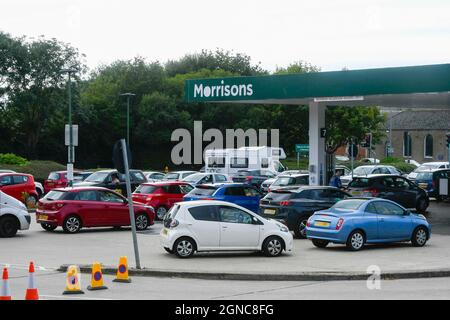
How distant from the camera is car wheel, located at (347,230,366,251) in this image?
22.1 metres

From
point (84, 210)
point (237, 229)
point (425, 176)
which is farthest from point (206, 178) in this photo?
point (237, 229)

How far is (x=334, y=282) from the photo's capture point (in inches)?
680

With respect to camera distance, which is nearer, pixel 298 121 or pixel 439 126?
pixel 298 121

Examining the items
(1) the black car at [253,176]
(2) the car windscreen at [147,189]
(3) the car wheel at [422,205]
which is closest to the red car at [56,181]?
(1) the black car at [253,176]

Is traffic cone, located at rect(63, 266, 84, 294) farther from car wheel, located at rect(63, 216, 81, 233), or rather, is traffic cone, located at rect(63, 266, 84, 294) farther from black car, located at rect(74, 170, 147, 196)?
black car, located at rect(74, 170, 147, 196)

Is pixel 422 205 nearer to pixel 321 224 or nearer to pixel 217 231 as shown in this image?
pixel 321 224

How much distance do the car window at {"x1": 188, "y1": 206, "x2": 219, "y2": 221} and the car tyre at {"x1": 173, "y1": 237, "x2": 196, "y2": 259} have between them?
0.60 m

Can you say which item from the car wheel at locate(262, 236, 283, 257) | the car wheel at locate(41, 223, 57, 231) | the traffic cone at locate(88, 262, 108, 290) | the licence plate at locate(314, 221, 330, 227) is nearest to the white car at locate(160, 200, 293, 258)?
the car wheel at locate(262, 236, 283, 257)

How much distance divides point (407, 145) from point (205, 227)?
77212mm

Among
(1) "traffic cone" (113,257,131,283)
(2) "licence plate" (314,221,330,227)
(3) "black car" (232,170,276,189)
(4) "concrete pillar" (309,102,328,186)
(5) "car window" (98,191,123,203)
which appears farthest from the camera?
(3) "black car" (232,170,276,189)

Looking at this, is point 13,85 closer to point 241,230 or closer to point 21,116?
point 21,116
